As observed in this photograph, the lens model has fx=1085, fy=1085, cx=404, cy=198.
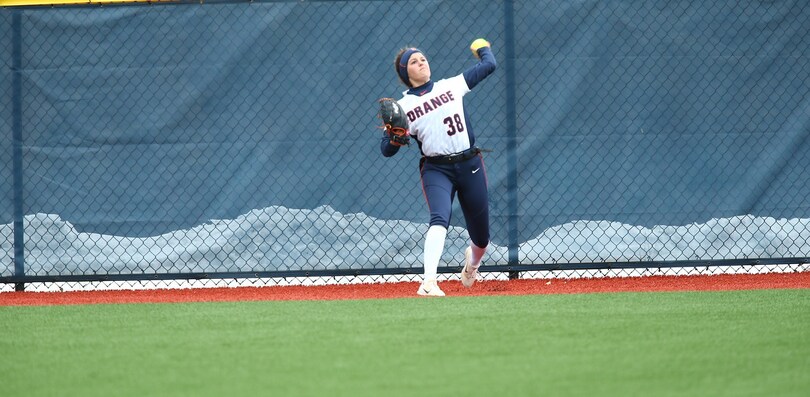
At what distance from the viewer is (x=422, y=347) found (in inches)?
208

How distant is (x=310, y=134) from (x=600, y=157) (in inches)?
93.4

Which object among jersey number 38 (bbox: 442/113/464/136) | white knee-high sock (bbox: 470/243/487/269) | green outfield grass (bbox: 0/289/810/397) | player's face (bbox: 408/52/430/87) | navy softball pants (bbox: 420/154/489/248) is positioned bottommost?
green outfield grass (bbox: 0/289/810/397)

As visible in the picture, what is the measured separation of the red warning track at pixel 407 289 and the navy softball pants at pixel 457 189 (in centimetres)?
58

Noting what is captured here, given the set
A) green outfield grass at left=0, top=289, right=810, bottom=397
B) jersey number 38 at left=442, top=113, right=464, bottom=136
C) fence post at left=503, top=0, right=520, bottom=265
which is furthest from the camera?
fence post at left=503, top=0, right=520, bottom=265

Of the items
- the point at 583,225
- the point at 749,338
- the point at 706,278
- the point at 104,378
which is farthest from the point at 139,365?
the point at 706,278

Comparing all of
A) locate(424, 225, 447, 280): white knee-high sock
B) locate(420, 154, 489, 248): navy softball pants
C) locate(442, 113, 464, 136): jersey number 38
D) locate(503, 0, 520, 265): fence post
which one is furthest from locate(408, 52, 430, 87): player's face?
locate(503, 0, 520, 265): fence post

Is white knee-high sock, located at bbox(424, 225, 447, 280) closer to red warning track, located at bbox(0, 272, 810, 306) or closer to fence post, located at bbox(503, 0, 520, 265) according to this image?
red warning track, located at bbox(0, 272, 810, 306)

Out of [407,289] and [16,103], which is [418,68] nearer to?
[407,289]

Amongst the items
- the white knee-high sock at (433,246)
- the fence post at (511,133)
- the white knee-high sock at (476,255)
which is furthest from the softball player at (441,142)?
the fence post at (511,133)

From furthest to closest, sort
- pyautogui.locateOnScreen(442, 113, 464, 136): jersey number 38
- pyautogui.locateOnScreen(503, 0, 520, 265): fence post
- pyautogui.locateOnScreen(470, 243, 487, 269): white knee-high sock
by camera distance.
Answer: pyautogui.locateOnScreen(503, 0, 520, 265): fence post → pyautogui.locateOnScreen(470, 243, 487, 269): white knee-high sock → pyautogui.locateOnScreen(442, 113, 464, 136): jersey number 38

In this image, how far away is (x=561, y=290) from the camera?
831cm

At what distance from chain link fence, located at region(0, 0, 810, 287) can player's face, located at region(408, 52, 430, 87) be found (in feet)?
3.50

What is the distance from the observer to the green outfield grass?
14.3ft

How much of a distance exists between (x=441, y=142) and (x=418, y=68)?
0.56 m
